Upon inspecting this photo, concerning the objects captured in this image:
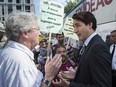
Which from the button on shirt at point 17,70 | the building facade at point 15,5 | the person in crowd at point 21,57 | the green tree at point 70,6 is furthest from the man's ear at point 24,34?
the building facade at point 15,5

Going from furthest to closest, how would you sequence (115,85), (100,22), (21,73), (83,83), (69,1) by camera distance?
(69,1)
(100,22)
(115,85)
(83,83)
(21,73)

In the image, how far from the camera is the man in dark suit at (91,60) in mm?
2988

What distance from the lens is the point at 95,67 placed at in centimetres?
300

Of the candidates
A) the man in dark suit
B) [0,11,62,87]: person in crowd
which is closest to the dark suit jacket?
the man in dark suit

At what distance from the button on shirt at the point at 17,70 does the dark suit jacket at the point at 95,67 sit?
2.06 feet

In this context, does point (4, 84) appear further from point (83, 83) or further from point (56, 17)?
point (56, 17)

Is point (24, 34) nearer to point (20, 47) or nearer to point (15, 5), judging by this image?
point (20, 47)

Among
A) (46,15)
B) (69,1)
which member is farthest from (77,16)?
(69,1)

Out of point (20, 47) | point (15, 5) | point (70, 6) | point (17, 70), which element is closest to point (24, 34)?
point (20, 47)

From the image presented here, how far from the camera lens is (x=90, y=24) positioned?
3422 millimetres

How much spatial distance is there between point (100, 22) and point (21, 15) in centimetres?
547

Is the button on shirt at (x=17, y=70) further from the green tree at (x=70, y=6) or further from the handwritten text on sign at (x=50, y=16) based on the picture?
the green tree at (x=70, y=6)

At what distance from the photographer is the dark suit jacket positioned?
2.98m

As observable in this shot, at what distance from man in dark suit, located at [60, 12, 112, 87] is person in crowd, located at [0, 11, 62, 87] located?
386mm
